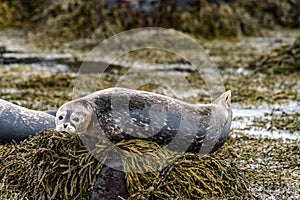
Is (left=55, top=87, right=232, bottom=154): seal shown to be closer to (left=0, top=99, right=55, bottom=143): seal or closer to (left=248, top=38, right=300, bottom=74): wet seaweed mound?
(left=0, top=99, right=55, bottom=143): seal

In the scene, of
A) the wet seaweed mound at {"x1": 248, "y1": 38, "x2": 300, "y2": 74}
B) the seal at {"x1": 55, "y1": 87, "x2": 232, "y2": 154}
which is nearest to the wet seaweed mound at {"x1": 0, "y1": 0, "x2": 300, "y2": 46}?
the wet seaweed mound at {"x1": 248, "y1": 38, "x2": 300, "y2": 74}

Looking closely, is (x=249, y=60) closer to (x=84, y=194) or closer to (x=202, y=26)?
(x=202, y=26)

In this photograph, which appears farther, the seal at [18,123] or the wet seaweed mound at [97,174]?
the seal at [18,123]

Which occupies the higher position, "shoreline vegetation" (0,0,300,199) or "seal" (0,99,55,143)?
"seal" (0,99,55,143)

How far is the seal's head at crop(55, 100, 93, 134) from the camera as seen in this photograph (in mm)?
3946

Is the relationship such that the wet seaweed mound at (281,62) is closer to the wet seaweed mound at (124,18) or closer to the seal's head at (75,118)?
the wet seaweed mound at (124,18)

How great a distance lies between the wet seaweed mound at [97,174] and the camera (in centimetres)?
380

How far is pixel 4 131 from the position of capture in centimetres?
470

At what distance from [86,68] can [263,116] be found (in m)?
3.33

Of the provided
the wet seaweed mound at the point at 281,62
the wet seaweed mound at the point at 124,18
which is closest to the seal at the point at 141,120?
→ the wet seaweed mound at the point at 281,62

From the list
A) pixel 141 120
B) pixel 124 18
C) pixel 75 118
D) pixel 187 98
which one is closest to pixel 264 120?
pixel 187 98

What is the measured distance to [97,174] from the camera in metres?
3.80

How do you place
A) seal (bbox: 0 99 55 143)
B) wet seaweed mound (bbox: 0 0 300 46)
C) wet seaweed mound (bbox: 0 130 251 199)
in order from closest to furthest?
wet seaweed mound (bbox: 0 130 251 199)
seal (bbox: 0 99 55 143)
wet seaweed mound (bbox: 0 0 300 46)

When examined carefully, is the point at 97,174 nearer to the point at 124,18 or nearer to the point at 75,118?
the point at 75,118
